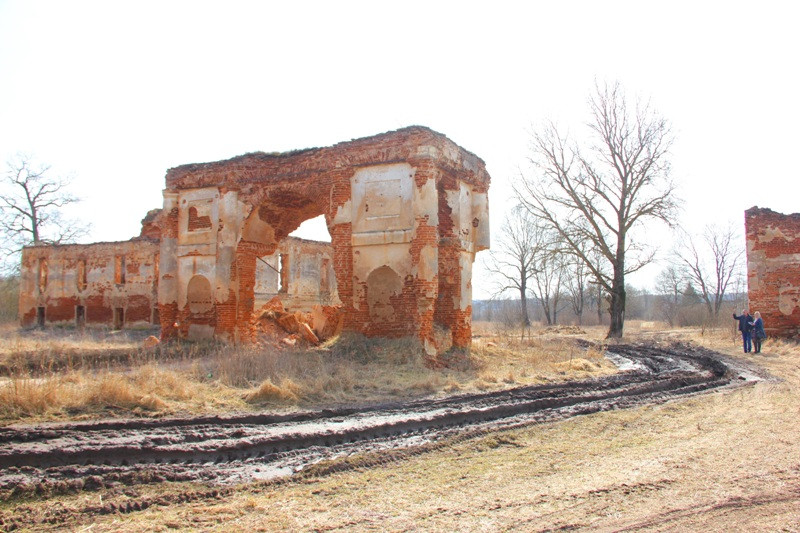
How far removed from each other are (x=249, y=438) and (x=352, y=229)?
8987 mm

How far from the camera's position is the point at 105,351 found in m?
15.6

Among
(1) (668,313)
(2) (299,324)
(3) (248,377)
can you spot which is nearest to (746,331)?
→ (2) (299,324)

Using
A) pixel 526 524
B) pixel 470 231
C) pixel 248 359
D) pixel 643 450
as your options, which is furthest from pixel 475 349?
pixel 526 524

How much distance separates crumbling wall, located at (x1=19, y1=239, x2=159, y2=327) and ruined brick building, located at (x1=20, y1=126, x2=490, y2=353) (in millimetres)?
10732

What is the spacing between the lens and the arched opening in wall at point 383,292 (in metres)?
15.3

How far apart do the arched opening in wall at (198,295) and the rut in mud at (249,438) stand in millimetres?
10613

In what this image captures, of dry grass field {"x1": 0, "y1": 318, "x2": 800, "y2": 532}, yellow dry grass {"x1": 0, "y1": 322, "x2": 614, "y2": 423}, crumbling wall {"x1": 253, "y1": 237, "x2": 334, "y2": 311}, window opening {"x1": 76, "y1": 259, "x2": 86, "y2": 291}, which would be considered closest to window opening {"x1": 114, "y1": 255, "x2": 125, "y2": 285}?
window opening {"x1": 76, "y1": 259, "x2": 86, "y2": 291}

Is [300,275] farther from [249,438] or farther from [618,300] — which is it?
[249,438]

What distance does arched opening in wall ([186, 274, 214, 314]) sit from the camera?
17688mm

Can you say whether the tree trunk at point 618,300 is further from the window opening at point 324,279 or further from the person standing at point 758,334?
the window opening at point 324,279

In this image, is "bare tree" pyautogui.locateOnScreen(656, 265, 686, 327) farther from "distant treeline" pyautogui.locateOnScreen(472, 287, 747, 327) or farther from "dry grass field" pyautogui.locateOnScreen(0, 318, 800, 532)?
"dry grass field" pyautogui.locateOnScreen(0, 318, 800, 532)

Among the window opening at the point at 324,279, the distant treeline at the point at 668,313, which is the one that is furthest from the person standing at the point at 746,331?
the window opening at the point at 324,279

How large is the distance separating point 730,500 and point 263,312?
1646 cm

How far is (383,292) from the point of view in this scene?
15477 millimetres
